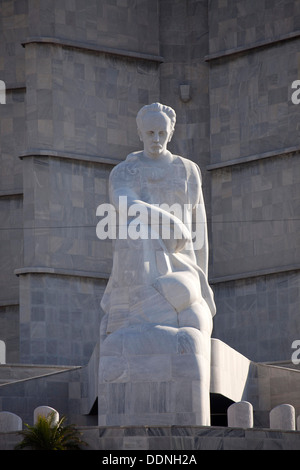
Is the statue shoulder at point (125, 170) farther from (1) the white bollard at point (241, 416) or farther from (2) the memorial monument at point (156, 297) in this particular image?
(1) the white bollard at point (241, 416)

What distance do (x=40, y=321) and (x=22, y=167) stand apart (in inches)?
165

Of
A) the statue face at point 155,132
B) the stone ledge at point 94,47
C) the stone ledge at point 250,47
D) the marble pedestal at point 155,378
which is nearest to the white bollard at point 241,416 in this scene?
the marble pedestal at point 155,378

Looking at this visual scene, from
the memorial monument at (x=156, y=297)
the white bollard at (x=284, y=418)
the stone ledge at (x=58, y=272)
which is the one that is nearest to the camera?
the memorial monument at (x=156, y=297)

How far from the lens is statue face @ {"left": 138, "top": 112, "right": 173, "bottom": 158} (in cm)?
2519

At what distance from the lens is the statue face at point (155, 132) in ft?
82.6

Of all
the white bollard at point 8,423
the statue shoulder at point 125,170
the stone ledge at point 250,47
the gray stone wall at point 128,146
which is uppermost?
the stone ledge at point 250,47

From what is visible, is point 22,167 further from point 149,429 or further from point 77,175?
point 149,429

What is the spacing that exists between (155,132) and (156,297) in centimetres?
298

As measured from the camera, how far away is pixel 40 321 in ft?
110

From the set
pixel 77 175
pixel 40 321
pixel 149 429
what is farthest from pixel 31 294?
pixel 149 429

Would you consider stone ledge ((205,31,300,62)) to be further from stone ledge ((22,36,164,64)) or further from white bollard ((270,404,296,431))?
white bollard ((270,404,296,431))

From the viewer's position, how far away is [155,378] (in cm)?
2345

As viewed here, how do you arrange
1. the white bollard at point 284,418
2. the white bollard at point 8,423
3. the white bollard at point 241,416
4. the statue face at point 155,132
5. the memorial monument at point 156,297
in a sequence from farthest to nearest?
the statue face at point 155,132 → the white bollard at point 284,418 → the white bollard at point 241,416 → the memorial monument at point 156,297 → the white bollard at point 8,423
